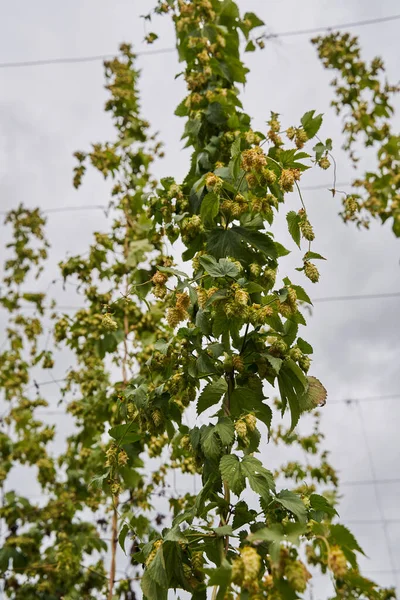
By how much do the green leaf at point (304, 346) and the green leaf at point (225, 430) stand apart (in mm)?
260

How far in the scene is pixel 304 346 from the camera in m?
1.35

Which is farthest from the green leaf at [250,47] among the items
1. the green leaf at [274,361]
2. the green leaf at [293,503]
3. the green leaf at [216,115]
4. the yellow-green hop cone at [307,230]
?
A: the green leaf at [293,503]

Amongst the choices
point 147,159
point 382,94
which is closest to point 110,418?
point 147,159

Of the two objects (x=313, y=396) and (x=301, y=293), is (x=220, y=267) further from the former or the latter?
(x=313, y=396)

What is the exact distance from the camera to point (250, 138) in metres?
1.62

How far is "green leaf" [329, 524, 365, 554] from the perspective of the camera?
3.15ft

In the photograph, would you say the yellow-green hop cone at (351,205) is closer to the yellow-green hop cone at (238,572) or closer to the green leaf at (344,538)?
the green leaf at (344,538)

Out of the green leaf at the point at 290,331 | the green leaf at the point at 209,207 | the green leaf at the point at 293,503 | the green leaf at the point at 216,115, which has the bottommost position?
the green leaf at the point at 293,503

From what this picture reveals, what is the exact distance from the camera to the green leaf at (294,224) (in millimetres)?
1417

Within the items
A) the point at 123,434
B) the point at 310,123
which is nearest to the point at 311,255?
the point at 310,123

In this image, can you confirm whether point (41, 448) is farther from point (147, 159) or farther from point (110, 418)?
point (147, 159)

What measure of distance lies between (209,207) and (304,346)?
464mm

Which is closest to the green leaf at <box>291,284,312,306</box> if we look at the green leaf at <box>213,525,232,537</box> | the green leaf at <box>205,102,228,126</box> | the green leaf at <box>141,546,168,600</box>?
the green leaf at <box>213,525,232,537</box>

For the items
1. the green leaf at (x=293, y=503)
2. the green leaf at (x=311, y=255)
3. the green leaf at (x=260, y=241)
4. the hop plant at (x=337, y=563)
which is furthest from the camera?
the green leaf at (x=260, y=241)
